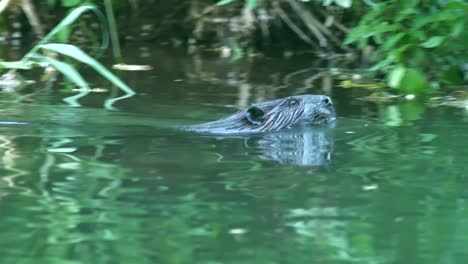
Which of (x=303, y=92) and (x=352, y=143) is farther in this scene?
(x=303, y=92)

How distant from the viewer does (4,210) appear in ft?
12.7

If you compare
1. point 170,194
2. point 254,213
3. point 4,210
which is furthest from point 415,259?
point 4,210

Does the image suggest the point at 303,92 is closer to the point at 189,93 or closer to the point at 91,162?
the point at 189,93

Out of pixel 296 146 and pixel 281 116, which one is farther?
pixel 281 116

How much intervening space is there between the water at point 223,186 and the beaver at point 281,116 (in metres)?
0.14

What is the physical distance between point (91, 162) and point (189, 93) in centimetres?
264

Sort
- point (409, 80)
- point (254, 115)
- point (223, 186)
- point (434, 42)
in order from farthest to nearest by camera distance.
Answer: point (409, 80) → point (434, 42) → point (254, 115) → point (223, 186)

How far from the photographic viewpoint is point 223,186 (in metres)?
4.32

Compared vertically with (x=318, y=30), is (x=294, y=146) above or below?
below

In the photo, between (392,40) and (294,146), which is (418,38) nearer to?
(392,40)

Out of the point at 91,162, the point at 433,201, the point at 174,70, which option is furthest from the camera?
the point at 174,70

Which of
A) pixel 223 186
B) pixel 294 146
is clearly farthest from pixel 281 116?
pixel 223 186

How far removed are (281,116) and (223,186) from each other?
1.98 m

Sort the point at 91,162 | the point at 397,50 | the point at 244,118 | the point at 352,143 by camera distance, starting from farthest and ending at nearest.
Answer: the point at 397,50, the point at 244,118, the point at 352,143, the point at 91,162
